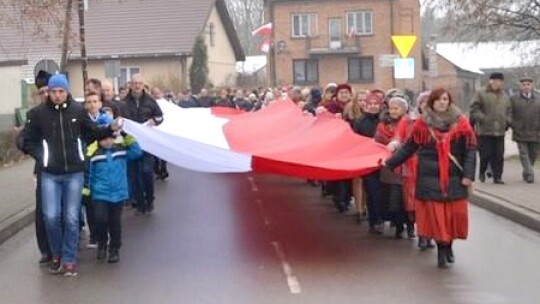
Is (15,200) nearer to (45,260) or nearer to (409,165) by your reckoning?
(45,260)

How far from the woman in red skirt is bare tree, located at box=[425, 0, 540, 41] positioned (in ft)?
46.5

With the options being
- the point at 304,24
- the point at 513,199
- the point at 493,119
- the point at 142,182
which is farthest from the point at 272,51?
the point at 142,182

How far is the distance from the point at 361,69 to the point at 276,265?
2108 inches

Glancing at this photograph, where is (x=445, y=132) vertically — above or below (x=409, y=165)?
above

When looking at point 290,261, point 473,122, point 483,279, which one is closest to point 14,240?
point 290,261

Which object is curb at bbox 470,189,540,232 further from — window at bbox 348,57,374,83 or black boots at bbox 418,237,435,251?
window at bbox 348,57,374,83

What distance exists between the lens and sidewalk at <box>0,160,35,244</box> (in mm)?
13863

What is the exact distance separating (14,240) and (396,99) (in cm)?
526

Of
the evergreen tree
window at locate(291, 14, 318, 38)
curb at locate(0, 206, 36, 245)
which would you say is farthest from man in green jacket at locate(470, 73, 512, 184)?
window at locate(291, 14, 318, 38)

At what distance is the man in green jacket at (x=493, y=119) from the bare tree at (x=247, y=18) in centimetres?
7575

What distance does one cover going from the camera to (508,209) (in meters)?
14.3

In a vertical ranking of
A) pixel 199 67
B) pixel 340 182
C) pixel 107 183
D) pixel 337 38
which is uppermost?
pixel 337 38

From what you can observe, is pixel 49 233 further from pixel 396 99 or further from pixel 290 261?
pixel 396 99

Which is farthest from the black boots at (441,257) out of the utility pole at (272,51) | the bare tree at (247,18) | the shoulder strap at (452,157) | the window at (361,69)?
the bare tree at (247,18)
